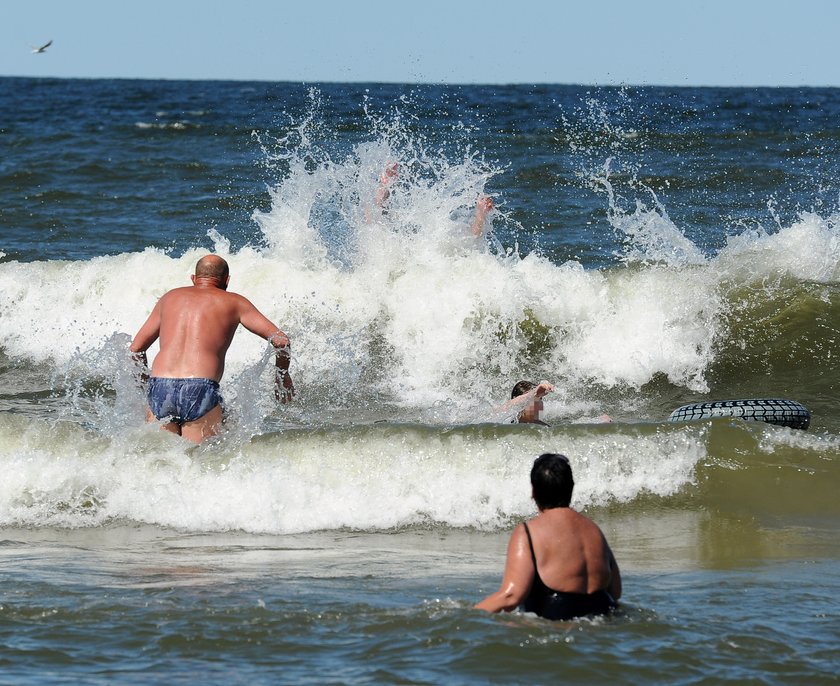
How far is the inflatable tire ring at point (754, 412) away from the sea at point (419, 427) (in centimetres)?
40

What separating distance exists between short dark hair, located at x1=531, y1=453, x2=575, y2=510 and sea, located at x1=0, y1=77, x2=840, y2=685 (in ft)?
1.55

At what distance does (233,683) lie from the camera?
4430 millimetres

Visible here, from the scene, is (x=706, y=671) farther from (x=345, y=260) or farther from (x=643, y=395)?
(x=345, y=260)

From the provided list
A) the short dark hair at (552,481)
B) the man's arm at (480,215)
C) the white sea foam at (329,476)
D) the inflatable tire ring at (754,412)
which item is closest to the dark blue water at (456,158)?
the man's arm at (480,215)

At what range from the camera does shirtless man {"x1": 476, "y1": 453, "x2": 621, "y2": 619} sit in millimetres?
4812

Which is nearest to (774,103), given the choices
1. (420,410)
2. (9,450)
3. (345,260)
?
(345,260)

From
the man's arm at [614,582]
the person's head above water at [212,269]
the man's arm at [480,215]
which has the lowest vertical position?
the man's arm at [614,582]

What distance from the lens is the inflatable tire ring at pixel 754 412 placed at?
845 cm

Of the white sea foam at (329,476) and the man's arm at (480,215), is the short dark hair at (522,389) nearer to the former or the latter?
the white sea foam at (329,476)

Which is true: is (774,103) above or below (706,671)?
above

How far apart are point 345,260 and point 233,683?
8.90 m

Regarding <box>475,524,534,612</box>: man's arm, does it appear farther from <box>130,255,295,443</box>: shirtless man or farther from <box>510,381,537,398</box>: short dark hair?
<box>510,381,537,398</box>: short dark hair

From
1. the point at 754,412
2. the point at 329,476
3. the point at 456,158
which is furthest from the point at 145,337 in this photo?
the point at 456,158

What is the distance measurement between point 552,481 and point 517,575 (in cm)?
39
